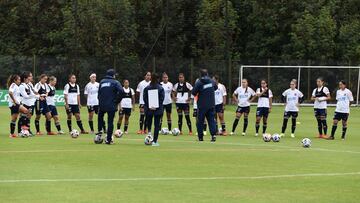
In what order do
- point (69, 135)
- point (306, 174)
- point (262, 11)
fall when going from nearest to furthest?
point (306, 174)
point (69, 135)
point (262, 11)

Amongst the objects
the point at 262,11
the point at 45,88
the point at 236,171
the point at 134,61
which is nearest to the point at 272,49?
the point at 262,11

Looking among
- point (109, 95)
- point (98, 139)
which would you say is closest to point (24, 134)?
point (98, 139)

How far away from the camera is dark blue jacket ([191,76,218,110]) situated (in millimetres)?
23797

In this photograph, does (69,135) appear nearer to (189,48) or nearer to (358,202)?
(358,202)

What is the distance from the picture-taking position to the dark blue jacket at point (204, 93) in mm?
23797

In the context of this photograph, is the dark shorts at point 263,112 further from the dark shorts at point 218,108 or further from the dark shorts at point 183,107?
the dark shorts at point 183,107

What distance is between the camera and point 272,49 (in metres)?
62.9

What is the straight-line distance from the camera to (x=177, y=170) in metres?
16.0

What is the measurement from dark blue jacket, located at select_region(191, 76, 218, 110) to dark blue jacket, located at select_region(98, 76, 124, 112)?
299 cm

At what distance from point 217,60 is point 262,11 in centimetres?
832

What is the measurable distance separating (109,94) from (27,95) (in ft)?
16.0

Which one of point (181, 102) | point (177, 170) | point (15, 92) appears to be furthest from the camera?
point (181, 102)

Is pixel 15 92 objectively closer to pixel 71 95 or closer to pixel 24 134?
pixel 24 134

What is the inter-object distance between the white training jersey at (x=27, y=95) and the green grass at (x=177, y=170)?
160 cm
